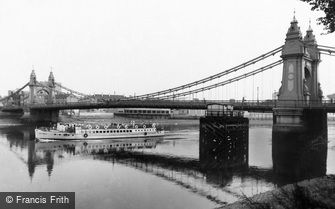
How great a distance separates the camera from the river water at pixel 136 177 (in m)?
26.6

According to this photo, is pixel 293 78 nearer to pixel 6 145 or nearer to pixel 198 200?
pixel 198 200

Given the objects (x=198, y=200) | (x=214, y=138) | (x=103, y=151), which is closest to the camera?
(x=198, y=200)

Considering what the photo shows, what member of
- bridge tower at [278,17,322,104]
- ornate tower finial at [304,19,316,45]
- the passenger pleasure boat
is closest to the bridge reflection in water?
the passenger pleasure boat

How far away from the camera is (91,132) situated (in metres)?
70.1

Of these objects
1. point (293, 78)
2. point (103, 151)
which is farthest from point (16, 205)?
point (293, 78)

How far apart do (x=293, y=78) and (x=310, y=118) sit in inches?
310

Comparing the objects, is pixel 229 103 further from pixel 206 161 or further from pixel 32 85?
pixel 32 85

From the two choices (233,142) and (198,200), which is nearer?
(198,200)

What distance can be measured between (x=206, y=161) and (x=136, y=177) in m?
13.0

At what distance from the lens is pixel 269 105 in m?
65.9

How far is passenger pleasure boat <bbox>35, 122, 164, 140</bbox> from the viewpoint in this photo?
2665 inches

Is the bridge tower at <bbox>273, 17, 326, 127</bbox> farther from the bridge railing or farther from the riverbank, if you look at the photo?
the riverbank

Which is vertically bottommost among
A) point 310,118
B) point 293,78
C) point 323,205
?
point 323,205

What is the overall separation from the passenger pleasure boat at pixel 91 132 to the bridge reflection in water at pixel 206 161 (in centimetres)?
297
